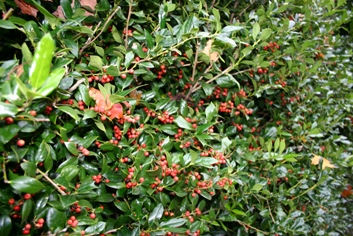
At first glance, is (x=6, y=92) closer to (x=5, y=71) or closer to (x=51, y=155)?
(x=5, y=71)

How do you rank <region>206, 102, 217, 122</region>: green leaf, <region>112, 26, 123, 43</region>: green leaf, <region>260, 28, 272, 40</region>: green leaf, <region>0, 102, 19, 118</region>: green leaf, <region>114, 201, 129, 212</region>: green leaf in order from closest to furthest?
<region>0, 102, 19, 118</region>: green leaf < <region>114, 201, 129, 212</region>: green leaf < <region>112, 26, 123, 43</region>: green leaf < <region>206, 102, 217, 122</region>: green leaf < <region>260, 28, 272, 40</region>: green leaf

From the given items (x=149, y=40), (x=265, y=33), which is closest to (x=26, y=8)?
(x=149, y=40)

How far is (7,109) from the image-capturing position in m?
0.59

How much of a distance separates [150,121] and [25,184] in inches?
22.2

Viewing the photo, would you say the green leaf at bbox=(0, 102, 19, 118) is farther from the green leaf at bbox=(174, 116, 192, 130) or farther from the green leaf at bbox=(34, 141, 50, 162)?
the green leaf at bbox=(174, 116, 192, 130)

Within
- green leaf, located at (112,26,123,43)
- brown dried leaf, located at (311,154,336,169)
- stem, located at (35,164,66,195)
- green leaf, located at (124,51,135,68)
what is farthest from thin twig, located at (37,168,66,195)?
brown dried leaf, located at (311,154,336,169)

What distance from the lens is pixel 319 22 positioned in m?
1.98

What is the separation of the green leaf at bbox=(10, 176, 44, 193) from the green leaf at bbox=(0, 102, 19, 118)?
6.1 inches

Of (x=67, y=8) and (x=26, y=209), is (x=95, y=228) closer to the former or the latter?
(x=26, y=209)

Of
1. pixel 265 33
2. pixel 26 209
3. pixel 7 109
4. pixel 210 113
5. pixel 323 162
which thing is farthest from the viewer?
pixel 323 162

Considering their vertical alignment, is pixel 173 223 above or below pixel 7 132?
below

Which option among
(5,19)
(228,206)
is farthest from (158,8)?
(228,206)

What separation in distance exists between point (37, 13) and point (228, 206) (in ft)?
3.37

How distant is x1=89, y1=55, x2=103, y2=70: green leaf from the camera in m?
0.95
